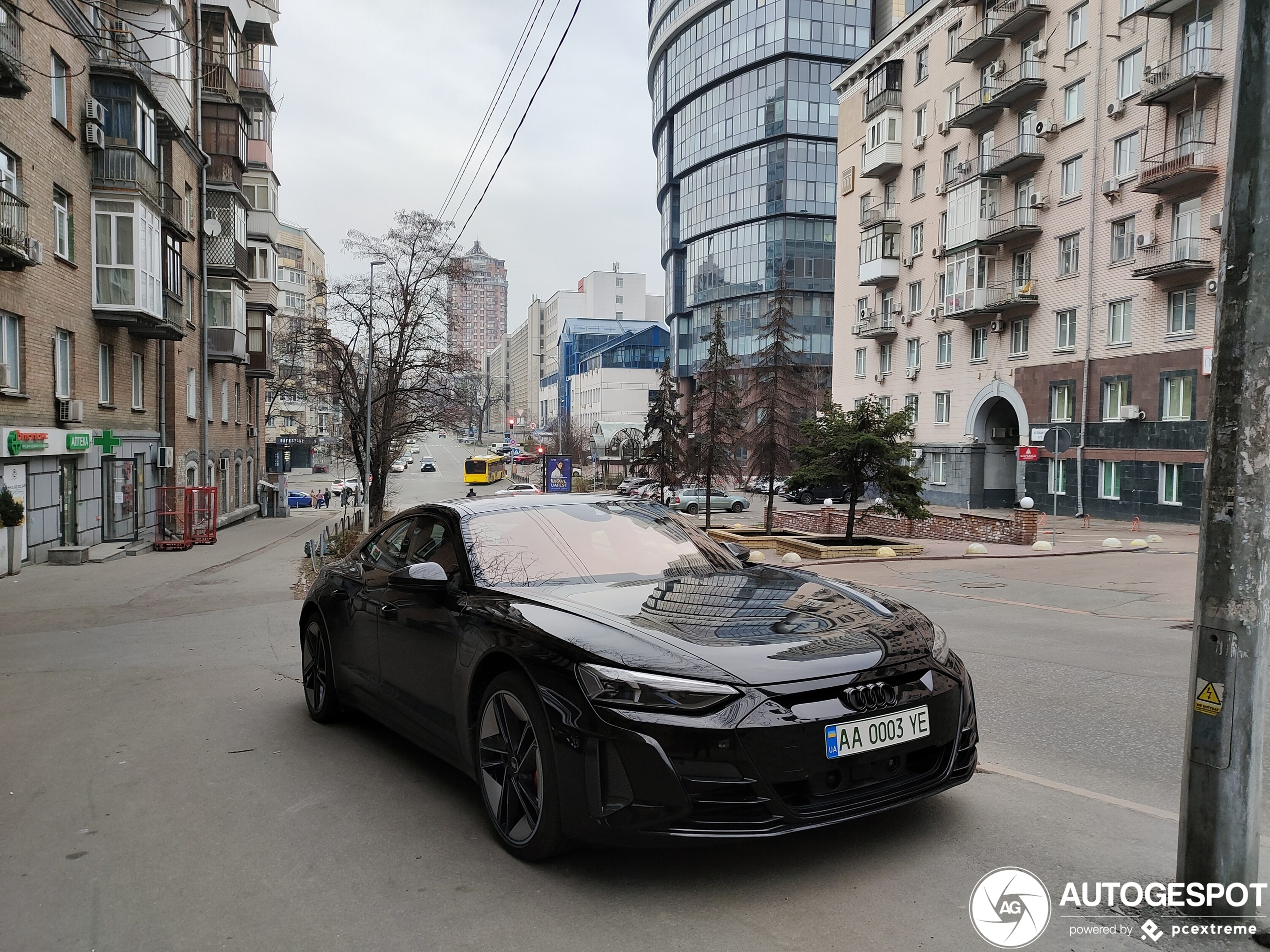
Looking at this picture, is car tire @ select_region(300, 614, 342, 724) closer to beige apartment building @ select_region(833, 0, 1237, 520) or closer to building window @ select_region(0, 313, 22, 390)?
building window @ select_region(0, 313, 22, 390)

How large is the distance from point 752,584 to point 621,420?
110m

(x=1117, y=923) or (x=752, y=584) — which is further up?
(x=752, y=584)

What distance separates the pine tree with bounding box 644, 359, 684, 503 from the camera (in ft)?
120

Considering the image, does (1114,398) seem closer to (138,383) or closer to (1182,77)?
(1182,77)

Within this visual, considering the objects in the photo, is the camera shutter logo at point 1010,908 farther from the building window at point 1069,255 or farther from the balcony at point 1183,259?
the building window at point 1069,255

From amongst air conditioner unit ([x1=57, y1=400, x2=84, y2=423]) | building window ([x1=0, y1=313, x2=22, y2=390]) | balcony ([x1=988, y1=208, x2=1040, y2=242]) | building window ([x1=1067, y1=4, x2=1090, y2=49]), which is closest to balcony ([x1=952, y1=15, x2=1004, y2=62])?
building window ([x1=1067, y1=4, x2=1090, y2=49])

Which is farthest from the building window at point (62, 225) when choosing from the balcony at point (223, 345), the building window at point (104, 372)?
the balcony at point (223, 345)

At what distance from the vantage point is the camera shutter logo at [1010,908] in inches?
115

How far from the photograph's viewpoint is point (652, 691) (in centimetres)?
317

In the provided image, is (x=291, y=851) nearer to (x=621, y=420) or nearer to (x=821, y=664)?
(x=821, y=664)

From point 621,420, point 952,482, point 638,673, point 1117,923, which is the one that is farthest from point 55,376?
point 621,420

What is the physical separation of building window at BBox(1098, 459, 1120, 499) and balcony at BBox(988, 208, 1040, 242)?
10.2m

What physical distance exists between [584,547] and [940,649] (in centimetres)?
185

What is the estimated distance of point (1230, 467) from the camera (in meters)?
2.96
